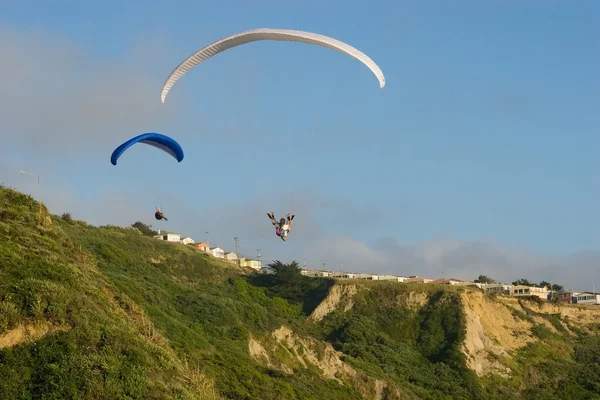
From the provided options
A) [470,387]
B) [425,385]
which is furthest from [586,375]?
[425,385]

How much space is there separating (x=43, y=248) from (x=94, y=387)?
30.2ft

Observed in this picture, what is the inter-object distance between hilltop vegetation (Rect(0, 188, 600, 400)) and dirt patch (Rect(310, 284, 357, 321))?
0.11m

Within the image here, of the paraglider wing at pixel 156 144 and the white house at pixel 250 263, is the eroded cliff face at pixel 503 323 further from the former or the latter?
the paraglider wing at pixel 156 144

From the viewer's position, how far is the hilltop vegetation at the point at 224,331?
21.9 metres

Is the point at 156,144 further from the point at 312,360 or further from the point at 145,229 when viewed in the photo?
the point at 145,229

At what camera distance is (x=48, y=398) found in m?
19.8

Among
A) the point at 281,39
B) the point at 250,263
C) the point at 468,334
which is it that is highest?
the point at 250,263

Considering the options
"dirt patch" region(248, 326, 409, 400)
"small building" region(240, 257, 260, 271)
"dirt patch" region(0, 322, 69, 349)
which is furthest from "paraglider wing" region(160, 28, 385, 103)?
"small building" region(240, 257, 260, 271)

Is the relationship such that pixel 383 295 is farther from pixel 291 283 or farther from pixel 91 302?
pixel 91 302

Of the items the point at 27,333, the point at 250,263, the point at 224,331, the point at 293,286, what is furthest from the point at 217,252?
the point at 27,333

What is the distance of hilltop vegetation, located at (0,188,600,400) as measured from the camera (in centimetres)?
2194

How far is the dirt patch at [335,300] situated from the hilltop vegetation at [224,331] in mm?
109

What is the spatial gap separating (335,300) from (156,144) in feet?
121

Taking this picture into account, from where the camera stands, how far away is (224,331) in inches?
1815
